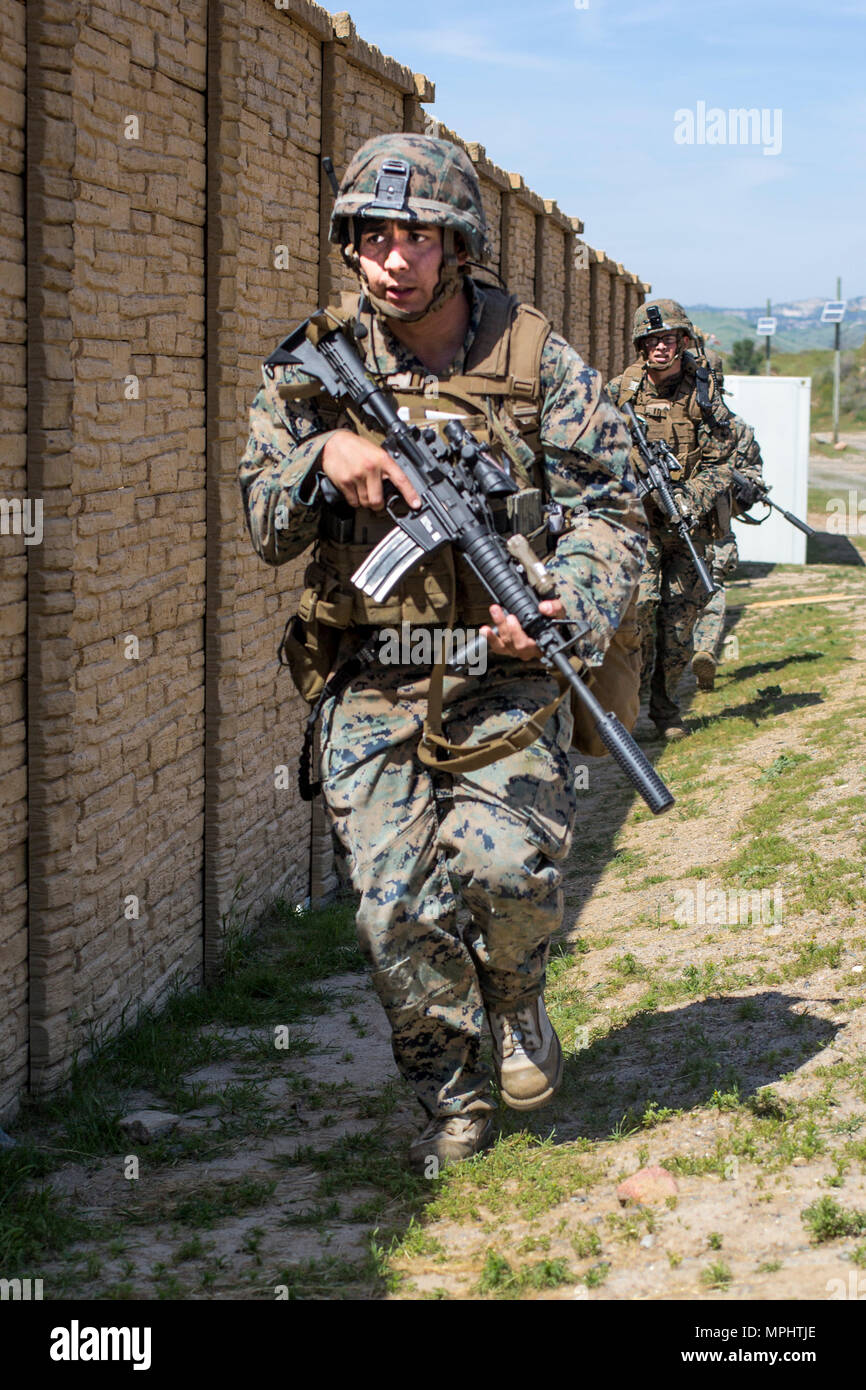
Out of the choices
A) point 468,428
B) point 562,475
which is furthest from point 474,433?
point 562,475

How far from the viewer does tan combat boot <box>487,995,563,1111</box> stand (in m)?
3.68

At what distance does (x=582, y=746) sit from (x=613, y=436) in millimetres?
758

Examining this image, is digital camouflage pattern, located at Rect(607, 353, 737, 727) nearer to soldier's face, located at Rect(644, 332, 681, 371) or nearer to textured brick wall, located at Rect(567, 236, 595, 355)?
soldier's face, located at Rect(644, 332, 681, 371)

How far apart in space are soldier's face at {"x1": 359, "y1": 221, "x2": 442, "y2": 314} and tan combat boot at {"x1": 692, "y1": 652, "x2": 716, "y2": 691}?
22.6 feet

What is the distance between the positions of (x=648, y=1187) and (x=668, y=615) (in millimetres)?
6348

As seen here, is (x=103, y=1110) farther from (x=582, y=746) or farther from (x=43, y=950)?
(x=582, y=746)

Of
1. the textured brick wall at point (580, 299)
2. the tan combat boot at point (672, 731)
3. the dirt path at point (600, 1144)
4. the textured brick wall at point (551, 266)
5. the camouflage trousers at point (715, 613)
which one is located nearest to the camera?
the dirt path at point (600, 1144)

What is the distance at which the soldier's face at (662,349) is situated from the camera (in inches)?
360

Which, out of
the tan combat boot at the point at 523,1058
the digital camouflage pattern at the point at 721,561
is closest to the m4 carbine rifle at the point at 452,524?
the tan combat boot at the point at 523,1058

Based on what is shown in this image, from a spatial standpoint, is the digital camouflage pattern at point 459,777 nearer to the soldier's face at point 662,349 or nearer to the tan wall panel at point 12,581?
the tan wall panel at point 12,581
